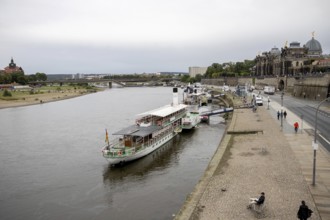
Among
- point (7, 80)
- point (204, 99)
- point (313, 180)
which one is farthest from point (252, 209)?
point (7, 80)

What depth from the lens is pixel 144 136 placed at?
37.0 metres

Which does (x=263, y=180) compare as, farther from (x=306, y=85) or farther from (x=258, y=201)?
(x=306, y=85)

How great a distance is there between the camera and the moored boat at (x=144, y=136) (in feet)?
110

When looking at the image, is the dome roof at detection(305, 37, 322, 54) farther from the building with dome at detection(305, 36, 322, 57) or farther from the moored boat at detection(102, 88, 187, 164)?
the moored boat at detection(102, 88, 187, 164)

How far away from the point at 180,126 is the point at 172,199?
91.4 ft

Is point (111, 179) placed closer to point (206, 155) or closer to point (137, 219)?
point (137, 219)

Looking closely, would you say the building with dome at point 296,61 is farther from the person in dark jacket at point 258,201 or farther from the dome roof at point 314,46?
the person in dark jacket at point 258,201

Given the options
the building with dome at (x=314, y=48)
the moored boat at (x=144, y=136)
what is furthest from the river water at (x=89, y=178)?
the building with dome at (x=314, y=48)

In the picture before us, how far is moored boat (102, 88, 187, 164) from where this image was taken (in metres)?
33.6

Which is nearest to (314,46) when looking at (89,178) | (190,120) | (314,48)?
(314,48)

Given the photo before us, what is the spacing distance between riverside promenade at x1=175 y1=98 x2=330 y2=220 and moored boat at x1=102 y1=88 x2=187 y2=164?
8319 millimetres

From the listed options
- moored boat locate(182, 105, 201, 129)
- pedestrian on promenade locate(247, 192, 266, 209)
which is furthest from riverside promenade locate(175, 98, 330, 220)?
moored boat locate(182, 105, 201, 129)

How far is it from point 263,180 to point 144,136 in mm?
15939

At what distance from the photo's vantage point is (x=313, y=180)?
2230cm
